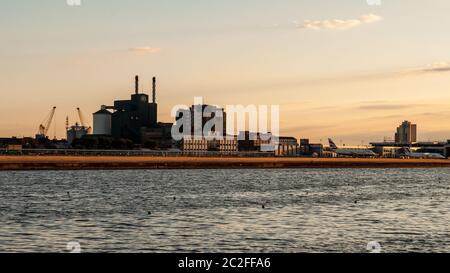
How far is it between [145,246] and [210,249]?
3.65 m

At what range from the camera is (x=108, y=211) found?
5978 centimetres

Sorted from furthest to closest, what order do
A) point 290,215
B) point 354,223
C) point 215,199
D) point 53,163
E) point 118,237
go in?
1. point 53,163
2. point 215,199
3. point 290,215
4. point 354,223
5. point 118,237

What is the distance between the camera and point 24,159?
188 m

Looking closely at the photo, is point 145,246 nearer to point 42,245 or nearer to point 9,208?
point 42,245

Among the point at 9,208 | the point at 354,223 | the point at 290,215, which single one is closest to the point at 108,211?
the point at 9,208

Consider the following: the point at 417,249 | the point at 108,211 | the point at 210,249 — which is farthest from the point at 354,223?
the point at 108,211
